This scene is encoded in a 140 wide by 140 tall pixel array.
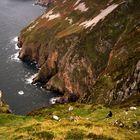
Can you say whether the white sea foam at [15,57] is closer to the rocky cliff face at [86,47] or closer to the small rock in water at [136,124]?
the rocky cliff face at [86,47]

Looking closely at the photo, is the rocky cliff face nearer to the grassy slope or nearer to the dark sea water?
the dark sea water

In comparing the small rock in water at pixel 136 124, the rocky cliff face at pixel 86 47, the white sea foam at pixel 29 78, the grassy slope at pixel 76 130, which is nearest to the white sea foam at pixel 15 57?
the rocky cliff face at pixel 86 47

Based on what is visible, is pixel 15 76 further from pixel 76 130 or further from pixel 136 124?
pixel 76 130

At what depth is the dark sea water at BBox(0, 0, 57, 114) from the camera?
10262 cm

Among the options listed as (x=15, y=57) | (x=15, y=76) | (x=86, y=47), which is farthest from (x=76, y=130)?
(x=15, y=57)

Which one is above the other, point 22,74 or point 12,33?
point 12,33

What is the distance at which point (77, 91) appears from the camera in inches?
4141

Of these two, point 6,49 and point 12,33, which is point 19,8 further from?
point 6,49

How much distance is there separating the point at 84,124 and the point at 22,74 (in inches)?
3640

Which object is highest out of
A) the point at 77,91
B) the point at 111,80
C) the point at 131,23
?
the point at 131,23

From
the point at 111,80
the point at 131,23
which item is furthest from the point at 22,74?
the point at 111,80

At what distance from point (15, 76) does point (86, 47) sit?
2279 centimetres

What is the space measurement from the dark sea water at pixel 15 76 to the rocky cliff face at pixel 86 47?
3.65 meters

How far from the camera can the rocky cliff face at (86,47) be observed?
255ft
